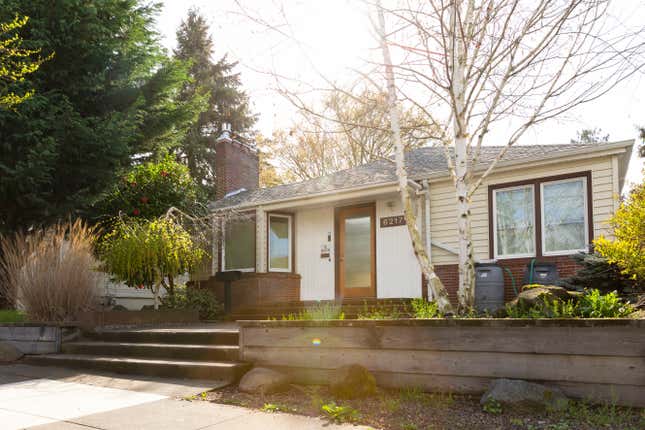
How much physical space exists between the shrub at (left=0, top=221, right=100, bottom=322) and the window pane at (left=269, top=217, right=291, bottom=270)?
5184 millimetres

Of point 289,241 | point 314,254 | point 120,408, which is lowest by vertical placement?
point 120,408

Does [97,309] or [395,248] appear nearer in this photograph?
[97,309]

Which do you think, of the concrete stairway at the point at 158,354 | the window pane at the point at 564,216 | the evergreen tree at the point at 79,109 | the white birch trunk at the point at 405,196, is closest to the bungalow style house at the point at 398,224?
the window pane at the point at 564,216

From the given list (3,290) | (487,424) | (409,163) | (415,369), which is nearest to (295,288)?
(409,163)

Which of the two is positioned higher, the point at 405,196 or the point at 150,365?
the point at 405,196

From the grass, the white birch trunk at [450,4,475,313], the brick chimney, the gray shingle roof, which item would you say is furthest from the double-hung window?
the brick chimney

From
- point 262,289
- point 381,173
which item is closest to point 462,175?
point 381,173

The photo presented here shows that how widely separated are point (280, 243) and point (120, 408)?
8.82m

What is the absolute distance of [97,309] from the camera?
880 cm

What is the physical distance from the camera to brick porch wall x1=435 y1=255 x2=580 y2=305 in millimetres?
9266

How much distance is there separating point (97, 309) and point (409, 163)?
7.48m

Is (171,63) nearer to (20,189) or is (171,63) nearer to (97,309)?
(20,189)

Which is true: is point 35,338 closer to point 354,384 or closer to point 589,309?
point 354,384

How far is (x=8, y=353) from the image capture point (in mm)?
7840
